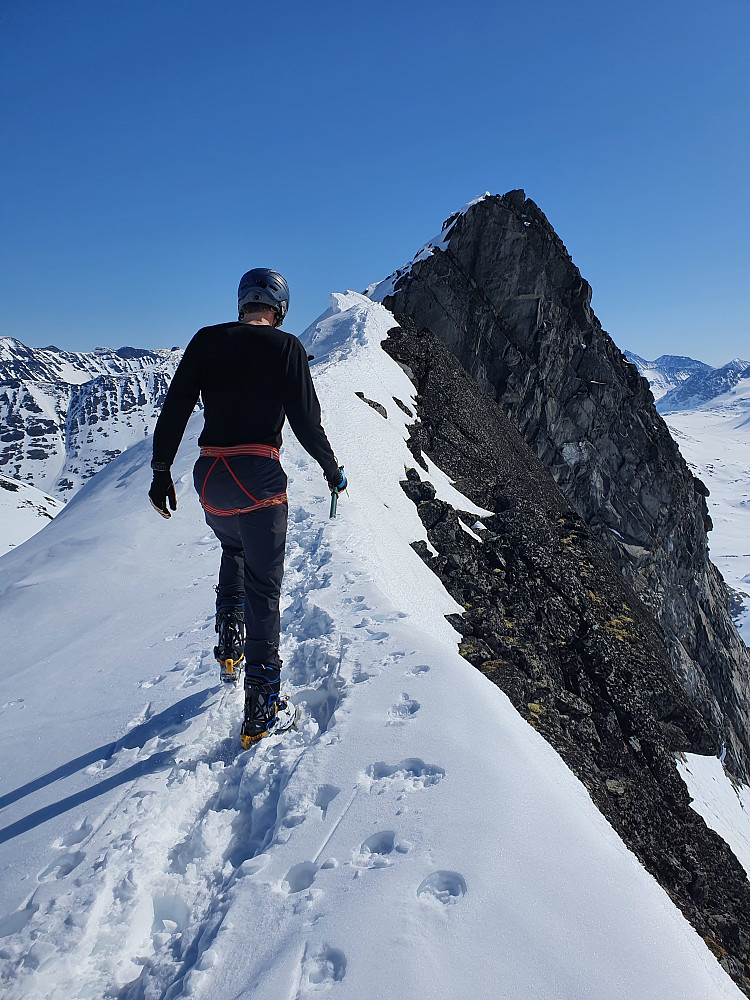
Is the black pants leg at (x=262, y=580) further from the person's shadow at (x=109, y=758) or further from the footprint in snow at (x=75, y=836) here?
the footprint in snow at (x=75, y=836)

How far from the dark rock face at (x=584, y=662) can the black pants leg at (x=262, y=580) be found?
431 cm

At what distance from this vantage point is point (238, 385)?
4121 mm

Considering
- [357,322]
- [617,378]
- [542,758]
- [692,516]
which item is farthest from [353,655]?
[692,516]

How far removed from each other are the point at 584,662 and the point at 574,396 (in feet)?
94.7

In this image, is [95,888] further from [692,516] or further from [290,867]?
[692,516]

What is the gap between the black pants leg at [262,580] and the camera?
14.1ft

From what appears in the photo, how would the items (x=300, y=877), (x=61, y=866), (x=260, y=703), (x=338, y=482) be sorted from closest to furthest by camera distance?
(x=300, y=877) → (x=61, y=866) → (x=260, y=703) → (x=338, y=482)

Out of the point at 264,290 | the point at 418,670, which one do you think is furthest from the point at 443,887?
the point at 264,290

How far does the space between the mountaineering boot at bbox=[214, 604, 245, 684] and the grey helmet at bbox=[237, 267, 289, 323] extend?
2805 mm

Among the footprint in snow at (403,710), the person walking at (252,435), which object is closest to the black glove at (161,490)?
the person walking at (252,435)

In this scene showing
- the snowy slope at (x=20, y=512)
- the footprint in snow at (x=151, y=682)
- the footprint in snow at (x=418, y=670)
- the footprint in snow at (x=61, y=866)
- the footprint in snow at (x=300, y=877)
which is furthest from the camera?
the snowy slope at (x=20, y=512)

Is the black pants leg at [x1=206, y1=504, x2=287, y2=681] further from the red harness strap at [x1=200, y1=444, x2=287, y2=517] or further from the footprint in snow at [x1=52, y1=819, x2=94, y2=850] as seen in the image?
the footprint in snow at [x1=52, y1=819, x2=94, y2=850]

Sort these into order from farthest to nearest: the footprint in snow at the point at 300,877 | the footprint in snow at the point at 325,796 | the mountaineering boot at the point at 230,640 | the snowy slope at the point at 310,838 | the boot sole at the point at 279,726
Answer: the mountaineering boot at the point at 230,640
the boot sole at the point at 279,726
the footprint in snow at the point at 325,796
the footprint in snow at the point at 300,877
the snowy slope at the point at 310,838

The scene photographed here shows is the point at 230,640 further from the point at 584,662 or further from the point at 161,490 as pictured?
the point at 584,662
